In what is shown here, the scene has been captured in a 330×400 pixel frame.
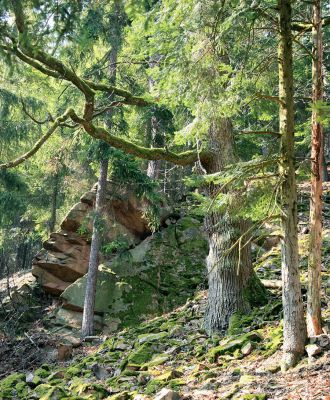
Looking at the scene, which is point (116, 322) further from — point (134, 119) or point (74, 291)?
point (134, 119)

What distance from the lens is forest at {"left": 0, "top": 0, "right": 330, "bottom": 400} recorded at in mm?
5520

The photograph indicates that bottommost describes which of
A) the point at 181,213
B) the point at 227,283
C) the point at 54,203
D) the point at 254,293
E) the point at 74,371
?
the point at 74,371

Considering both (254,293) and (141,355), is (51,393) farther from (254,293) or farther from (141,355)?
(254,293)

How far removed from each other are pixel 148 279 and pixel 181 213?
3.14 metres

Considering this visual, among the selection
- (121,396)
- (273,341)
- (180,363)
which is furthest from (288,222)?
(121,396)

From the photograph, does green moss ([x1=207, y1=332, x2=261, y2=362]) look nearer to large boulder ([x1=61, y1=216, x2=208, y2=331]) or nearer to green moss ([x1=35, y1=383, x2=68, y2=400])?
green moss ([x1=35, y1=383, x2=68, y2=400])

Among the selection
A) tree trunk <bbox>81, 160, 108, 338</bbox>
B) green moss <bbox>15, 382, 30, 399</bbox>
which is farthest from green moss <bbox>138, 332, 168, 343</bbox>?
tree trunk <bbox>81, 160, 108, 338</bbox>

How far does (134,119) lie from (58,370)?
7752mm

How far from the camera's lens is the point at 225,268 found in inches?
322

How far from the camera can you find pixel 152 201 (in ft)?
42.5

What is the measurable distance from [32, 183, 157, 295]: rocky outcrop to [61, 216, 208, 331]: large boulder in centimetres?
84

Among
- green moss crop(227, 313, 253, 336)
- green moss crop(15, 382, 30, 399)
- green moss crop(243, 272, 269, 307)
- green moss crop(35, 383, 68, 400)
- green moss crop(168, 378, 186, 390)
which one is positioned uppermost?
green moss crop(243, 272, 269, 307)

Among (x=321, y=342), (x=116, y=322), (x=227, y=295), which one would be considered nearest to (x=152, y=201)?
(x=116, y=322)

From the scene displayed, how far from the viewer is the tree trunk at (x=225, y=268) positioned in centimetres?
805
